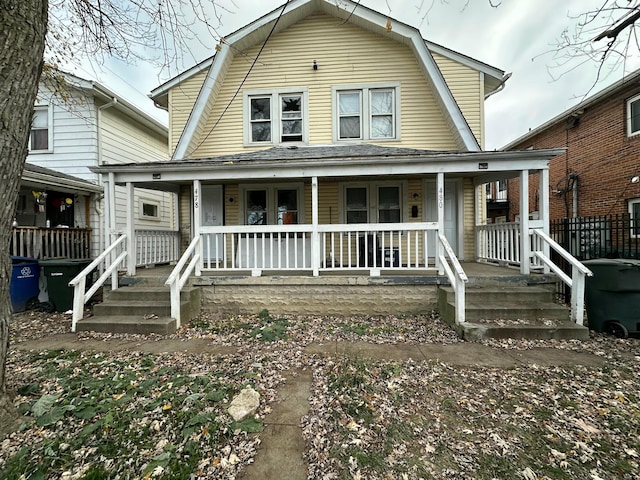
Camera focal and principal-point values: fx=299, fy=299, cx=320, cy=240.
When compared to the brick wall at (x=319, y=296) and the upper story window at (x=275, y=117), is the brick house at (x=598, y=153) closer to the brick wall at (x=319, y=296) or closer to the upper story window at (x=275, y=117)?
the brick wall at (x=319, y=296)

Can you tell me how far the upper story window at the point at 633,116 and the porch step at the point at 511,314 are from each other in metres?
8.36

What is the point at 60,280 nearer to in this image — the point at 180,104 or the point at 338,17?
the point at 180,104

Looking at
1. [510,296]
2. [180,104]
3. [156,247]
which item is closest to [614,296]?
[510,296]

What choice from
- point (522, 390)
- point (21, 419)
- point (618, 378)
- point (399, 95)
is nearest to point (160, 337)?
point (21, 419)

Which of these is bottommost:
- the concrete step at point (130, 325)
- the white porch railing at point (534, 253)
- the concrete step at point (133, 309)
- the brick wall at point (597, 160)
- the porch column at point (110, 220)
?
the concrete step at point (130, 325)

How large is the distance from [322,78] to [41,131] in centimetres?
932

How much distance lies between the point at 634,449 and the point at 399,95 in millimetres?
8386

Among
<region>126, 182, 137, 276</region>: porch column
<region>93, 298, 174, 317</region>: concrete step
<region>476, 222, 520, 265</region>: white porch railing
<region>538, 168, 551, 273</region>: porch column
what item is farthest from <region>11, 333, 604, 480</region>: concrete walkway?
<region>476, 222, 520, 265</region>: white porch railing

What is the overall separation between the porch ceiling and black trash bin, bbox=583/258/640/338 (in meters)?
2.37

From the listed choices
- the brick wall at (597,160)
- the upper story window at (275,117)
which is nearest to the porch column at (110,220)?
the upper story window at (275,117)

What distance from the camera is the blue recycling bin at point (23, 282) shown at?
6.55 metres

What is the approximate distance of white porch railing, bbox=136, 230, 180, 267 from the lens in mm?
7707

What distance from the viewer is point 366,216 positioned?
28.1 feet

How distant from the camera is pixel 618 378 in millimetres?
3385
